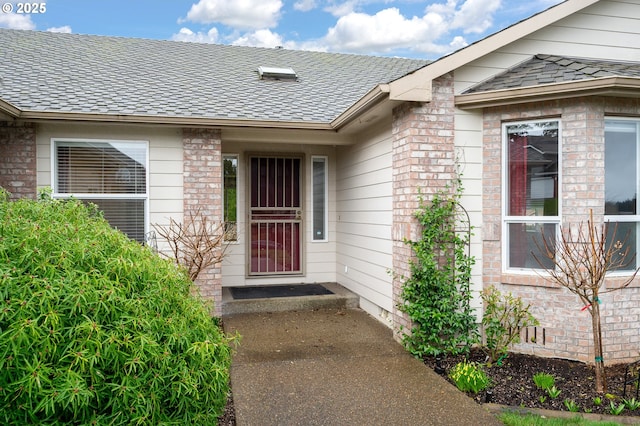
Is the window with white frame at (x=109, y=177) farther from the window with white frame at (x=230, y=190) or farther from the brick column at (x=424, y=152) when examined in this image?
the brick column at (x=424, y=152)

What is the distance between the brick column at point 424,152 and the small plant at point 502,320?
2.98ft

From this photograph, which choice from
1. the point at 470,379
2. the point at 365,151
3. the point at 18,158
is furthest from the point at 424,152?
the point at 18,158

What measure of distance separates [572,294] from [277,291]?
430cm

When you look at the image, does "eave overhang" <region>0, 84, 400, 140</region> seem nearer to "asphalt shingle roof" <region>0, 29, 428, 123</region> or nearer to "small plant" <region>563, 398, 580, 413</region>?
"asphalt shingle roof" <region>0, 29, 428, 123</region>

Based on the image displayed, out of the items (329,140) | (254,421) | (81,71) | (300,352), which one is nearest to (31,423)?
(254,421)

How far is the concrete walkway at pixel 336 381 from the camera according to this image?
357cm

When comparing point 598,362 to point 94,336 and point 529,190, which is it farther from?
point 94,336

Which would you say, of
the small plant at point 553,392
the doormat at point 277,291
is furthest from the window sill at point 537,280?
the doormat at point 277,291

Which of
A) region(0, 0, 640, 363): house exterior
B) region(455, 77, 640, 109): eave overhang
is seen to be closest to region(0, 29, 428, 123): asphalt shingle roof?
region(0, 0, 640, 363): house exterior

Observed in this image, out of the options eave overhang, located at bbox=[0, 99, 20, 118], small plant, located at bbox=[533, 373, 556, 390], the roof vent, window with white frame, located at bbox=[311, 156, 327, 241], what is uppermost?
the roof vent

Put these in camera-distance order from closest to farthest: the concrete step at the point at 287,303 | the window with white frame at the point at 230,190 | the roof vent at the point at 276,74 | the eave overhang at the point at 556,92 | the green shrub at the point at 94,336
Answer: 1. the green shrub at the point at 94,336
2. the eave overhang at the point at 556,92
3. the concrete step at the point at 287,303
4. the window with white frame at the point at 230,190
5. the roof vent at the point at 276,74

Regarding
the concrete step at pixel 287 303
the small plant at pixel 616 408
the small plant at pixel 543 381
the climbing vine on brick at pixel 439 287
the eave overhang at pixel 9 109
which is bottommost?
the small plant at pixel 616 408

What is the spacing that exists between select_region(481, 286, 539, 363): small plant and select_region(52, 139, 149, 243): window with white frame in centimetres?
458

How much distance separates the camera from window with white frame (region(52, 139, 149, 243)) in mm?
6074
